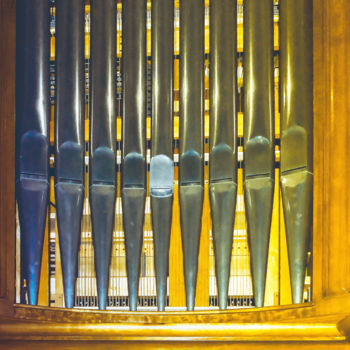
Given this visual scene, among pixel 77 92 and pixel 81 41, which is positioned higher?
pixel 81 41

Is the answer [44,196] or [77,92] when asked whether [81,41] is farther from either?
[44,196]

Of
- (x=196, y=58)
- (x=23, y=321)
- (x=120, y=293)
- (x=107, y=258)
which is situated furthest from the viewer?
(x=120, y=293)

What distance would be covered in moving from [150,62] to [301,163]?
3.64 ft

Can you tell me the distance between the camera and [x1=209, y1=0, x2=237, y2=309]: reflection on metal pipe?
2922 mm

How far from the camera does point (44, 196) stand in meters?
3.02

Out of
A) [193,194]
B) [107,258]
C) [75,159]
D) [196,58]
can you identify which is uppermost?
[196,58]

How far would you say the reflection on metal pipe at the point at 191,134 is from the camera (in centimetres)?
296

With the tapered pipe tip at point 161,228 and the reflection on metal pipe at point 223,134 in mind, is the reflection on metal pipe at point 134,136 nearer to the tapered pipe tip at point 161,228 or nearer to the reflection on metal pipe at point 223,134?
the tapered pipe tip at point 161,228

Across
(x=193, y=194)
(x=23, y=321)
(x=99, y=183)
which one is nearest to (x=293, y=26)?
(x=193, y=194)

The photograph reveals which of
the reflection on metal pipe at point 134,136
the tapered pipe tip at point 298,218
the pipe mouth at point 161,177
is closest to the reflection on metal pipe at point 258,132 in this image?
the tapered pipe tip at point 298,218

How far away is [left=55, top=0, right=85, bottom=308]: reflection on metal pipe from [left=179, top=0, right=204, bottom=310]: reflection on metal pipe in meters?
0.58

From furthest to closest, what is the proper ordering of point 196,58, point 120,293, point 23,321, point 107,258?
point 120,293 < point 196,58 < point 107,258 < point 23,321

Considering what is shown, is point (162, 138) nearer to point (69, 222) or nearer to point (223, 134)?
point (223, 134)

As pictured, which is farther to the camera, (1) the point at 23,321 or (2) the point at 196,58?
(2) the point at 196,58
